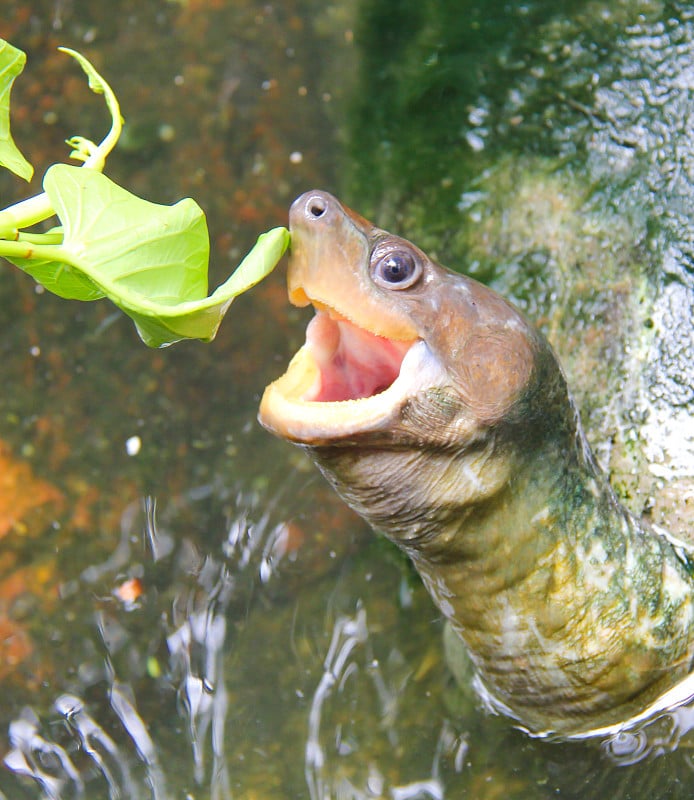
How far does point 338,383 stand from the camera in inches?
69.6

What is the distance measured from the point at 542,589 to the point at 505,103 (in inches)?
57.2

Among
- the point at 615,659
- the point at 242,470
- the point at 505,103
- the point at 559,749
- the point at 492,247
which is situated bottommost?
the point at 559,749

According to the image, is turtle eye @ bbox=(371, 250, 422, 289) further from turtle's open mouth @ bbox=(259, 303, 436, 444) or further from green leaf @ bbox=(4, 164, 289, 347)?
green leaf @ bbox=(4, 164, 289, 347)

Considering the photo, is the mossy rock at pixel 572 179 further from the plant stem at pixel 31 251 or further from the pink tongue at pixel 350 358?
the plant stem at pixel 31 251

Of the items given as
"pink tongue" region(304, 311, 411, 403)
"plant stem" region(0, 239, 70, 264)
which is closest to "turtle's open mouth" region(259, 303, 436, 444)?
"pink tongue" region(304, 311, 411, 403)

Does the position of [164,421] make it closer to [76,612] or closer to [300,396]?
[76,612]

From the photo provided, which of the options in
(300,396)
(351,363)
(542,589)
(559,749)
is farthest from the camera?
(559,749)

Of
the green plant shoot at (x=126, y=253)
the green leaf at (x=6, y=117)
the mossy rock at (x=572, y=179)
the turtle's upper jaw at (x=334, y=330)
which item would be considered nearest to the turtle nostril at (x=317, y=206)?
the turtle's upper jaw at (x=334, y=330)

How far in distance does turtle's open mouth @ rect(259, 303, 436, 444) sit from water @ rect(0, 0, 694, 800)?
2.77 feet

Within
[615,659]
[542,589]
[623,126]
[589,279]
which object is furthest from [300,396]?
[623,126]

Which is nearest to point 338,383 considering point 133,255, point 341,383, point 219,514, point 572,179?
point 341,383

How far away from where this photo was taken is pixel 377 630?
2.43 m

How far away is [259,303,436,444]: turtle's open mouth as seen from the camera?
61.1 inches

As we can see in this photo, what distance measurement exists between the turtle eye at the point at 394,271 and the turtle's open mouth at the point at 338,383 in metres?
0.10
